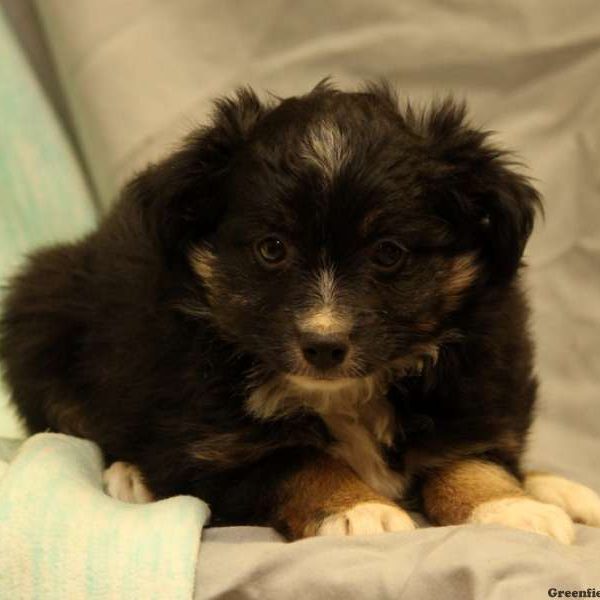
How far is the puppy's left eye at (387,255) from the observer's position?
2.98m

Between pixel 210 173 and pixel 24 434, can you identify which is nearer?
pixel 210 173

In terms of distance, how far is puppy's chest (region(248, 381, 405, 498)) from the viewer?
3225 mm

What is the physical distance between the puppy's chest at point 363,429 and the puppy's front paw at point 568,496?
60cm

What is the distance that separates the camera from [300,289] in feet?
9.57

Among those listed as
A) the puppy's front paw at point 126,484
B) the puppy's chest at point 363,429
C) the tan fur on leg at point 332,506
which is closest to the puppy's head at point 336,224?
the puppy's chest at point 363,429

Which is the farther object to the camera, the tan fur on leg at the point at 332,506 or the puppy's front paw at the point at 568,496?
the puppy's front paw at the point at 568,496

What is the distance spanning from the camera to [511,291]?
342cm

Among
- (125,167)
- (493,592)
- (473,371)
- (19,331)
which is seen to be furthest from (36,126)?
(493,592)

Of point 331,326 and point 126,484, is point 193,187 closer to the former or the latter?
point 331,326

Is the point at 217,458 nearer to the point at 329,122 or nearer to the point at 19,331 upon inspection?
the point at 329,122

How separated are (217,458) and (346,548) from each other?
0.61 meters

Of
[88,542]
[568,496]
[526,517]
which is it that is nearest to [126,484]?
[88,542]

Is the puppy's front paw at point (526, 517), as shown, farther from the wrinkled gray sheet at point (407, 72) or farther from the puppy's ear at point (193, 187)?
the wrinkled gray sheet at point (407, 72)

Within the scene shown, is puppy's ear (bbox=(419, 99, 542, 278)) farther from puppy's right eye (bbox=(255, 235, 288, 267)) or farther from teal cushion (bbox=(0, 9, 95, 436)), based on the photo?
teal cushion (bbox=(0, 9, 95, 436))
